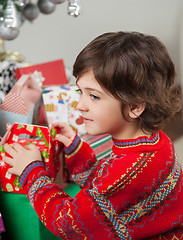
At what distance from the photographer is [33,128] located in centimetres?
98

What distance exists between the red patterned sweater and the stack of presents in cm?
13

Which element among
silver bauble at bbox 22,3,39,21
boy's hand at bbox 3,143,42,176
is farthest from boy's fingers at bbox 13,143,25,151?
silver bauble at bbox 22,3,39,21

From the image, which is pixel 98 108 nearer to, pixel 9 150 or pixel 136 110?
pixel 136 110

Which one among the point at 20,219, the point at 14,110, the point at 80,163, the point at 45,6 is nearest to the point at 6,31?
the point at 14,110

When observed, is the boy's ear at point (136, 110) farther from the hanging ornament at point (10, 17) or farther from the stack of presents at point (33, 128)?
the hanging ornament at point (10, 17)

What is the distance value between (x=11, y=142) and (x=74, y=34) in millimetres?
1602

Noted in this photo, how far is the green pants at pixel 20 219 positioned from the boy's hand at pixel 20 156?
0.10 m

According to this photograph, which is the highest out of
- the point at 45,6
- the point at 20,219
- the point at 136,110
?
the point at 45,6

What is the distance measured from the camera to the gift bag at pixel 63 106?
121 centimetres

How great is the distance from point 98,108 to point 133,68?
0.13 m

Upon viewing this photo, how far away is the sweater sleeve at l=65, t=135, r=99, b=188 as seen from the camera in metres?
1.02

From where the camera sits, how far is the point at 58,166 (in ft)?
3.48

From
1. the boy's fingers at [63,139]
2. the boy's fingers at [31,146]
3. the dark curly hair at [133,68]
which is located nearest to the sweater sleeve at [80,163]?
the boy's fingers at [63,139]

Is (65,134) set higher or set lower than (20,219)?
higher
